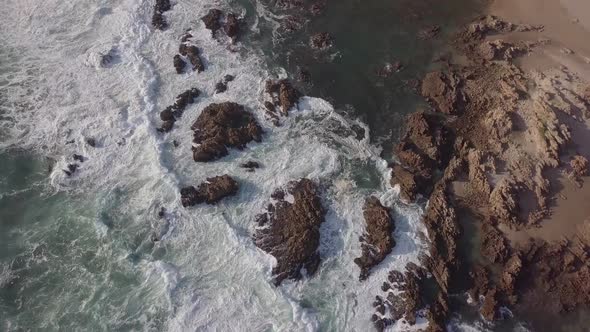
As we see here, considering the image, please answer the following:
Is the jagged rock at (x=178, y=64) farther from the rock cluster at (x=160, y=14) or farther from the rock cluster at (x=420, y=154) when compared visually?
the rock cluster at (x=420, y=154)

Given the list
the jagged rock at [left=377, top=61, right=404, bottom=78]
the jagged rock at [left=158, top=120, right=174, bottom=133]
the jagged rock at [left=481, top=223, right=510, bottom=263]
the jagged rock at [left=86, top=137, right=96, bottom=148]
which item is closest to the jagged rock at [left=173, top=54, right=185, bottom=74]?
the jagged rock at [left=158, top=120, right=174, bottom=133]

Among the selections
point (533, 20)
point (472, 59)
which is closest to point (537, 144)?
point (472, 59)

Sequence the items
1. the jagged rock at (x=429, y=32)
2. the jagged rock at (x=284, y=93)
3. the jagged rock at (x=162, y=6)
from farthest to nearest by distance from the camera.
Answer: the jagged rock at (x=162, y=6), the jagged rock at (x=429, y=32), the jagged rock at (x=284, y=93)

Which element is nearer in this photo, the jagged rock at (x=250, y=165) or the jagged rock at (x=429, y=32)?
the jagged rock at (x=250, y=165)

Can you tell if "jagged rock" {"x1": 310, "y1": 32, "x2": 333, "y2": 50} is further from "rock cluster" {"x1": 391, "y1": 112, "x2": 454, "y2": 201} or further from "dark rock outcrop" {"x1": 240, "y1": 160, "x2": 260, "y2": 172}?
"dark rock outcrop" {"x1": 240, "y1": 160, "x2": 260, "y2": 172}

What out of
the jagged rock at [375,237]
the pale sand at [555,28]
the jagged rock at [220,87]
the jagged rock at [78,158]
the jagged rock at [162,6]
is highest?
the pale sand at [555,28]

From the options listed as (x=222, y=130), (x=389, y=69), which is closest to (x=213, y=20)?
(x=222, y=130)

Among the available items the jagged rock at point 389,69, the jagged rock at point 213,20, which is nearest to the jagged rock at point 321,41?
the jagged rock at point 389,69

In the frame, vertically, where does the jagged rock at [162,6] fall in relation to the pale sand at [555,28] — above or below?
below
